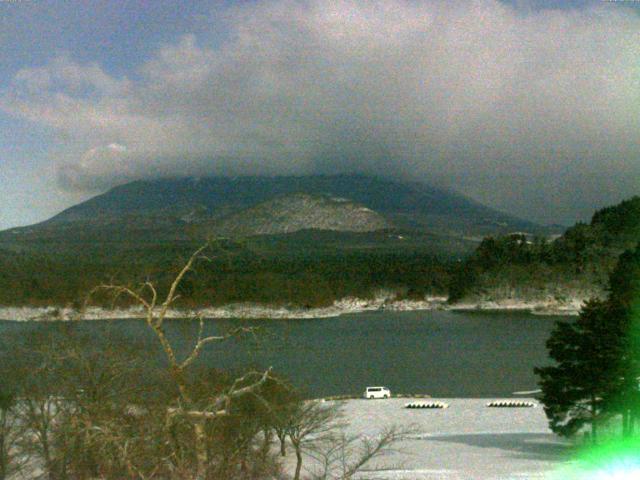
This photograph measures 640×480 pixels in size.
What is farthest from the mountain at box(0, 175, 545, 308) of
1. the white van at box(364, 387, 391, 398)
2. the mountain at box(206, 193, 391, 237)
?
the white van at box(364, 387, 391, 398)

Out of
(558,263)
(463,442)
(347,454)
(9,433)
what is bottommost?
(463,442)

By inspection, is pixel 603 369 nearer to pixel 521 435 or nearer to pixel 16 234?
pixel 521 435

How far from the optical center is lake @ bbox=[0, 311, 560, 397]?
23.7m

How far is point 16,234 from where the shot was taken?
322 ft

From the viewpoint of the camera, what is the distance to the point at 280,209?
129m

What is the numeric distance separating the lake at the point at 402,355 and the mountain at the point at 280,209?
4043 cm

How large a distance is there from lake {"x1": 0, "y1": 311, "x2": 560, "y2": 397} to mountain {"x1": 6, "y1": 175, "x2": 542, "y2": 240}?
4043cm

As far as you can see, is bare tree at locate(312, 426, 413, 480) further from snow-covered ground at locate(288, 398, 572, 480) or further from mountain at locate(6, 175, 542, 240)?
mountain at locate(6, 175, 542, 240)

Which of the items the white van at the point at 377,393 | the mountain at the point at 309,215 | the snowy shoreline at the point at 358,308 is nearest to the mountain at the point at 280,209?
the mountain at the point at 309,215

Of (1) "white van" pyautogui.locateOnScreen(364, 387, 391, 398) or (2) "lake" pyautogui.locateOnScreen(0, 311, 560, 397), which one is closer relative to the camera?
(1) "white van" pyautogui.locateOnScreen(364, 387, 391, 398)

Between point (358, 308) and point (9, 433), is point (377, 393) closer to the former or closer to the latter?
point (9, 433)

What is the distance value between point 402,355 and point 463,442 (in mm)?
18638

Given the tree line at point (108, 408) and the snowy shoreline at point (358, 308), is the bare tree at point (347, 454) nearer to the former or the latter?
the tree line at point (108, 408)

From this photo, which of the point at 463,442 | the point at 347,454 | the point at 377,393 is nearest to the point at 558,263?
the point at 377,393
